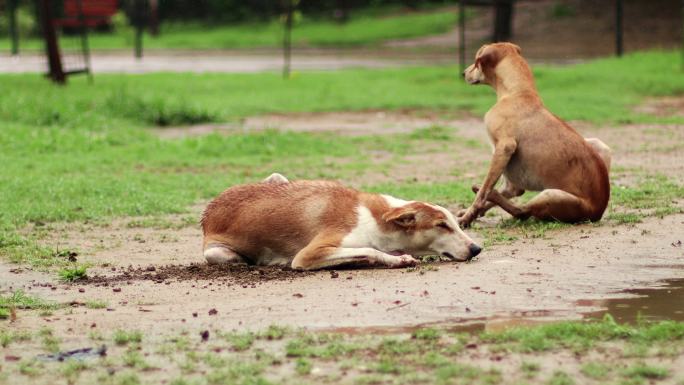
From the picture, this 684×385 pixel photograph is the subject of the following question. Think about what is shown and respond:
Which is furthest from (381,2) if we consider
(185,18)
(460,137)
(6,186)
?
(6,186)

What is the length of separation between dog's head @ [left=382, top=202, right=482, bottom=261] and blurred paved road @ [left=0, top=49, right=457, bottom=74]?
62.9ft

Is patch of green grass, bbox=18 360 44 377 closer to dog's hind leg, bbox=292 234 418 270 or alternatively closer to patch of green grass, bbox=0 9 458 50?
dog's hind leg, bbox=292 234 418 270

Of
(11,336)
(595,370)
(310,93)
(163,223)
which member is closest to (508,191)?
(163,223)

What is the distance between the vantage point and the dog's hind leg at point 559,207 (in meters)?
9.39

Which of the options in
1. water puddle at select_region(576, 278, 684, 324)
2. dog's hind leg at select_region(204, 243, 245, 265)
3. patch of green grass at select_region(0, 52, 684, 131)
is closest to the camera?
water puddle at select_region(576, 278, 684, 324)

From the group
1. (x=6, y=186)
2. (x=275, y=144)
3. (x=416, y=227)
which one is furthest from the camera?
(x=275, y=144)

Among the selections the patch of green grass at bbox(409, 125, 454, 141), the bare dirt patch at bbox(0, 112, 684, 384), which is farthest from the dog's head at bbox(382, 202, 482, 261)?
the patch of green grass at bbox(409, 125, 454, 141)

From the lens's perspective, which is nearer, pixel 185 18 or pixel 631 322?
pixel 631 322

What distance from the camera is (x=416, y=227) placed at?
323 inches

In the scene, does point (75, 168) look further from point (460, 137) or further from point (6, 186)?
point (460, 137)

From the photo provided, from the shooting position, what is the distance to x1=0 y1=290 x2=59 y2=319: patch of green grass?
7189 mm

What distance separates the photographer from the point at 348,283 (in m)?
7.59

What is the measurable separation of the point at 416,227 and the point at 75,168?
6.63m

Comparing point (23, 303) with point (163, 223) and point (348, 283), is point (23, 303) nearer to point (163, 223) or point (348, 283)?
point (348, 283)
